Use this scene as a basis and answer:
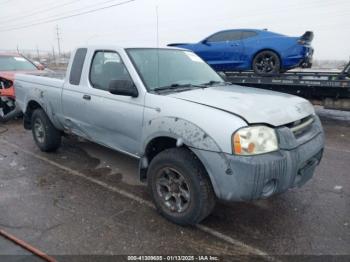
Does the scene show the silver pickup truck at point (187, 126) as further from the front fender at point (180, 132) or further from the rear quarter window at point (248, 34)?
the rear quarter window at point (248, 34)

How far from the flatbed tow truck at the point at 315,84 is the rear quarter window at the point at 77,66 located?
5246 mm

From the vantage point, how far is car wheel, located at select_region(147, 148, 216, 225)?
10.3 feet

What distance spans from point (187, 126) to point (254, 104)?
0.71 m

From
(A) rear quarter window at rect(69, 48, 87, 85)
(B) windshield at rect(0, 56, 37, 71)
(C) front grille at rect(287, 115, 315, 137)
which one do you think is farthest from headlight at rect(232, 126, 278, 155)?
(B) windshield at rect(0, 56, 37, 71)

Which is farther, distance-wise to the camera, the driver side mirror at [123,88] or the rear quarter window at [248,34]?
the rear quarter window at [248,34]

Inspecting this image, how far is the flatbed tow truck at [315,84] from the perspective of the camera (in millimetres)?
8156

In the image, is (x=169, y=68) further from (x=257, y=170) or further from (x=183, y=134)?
(x=257, y=170)

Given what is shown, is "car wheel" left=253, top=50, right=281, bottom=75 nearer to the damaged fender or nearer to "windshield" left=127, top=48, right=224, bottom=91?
"windshield" left=127, top=48, right=224, bottom=91

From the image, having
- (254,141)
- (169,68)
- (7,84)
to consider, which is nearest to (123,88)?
(169,68)

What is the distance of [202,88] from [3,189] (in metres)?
2.93

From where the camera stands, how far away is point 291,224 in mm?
3494

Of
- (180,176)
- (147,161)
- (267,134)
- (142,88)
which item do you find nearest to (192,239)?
(180,176)

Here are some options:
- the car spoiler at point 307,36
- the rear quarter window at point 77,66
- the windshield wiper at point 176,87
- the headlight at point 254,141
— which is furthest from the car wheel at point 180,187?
the car spoiler at point 307,36

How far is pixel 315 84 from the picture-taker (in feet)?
27.0
